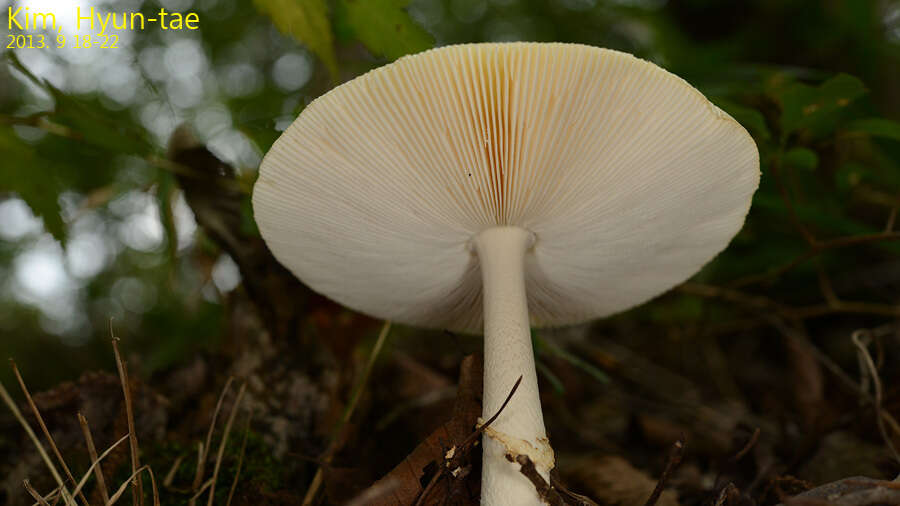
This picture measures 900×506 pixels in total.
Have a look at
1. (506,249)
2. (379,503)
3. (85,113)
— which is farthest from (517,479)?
(85,113)

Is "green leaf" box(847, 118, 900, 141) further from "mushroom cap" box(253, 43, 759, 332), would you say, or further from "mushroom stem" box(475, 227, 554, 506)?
"mushroom stem" box(475, 227, 554, 506)

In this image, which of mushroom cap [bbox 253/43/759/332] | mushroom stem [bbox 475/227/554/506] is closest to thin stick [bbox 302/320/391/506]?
mushroom cap [bbox 253/43/759/332]

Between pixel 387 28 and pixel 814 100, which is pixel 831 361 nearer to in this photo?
pixel 814 100

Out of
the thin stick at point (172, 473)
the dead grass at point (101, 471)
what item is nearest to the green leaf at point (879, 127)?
the dead grass at point (101, 471)

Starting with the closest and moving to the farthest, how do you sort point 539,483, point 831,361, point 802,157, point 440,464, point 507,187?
point 539,483 → point 440,464 → point 507,187 → point 802,157 → point 831,361

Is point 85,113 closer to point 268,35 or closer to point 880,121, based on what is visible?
point 880,121

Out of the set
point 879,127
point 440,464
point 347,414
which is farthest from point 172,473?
point 879,127

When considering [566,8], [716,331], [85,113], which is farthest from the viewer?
[566,8]
